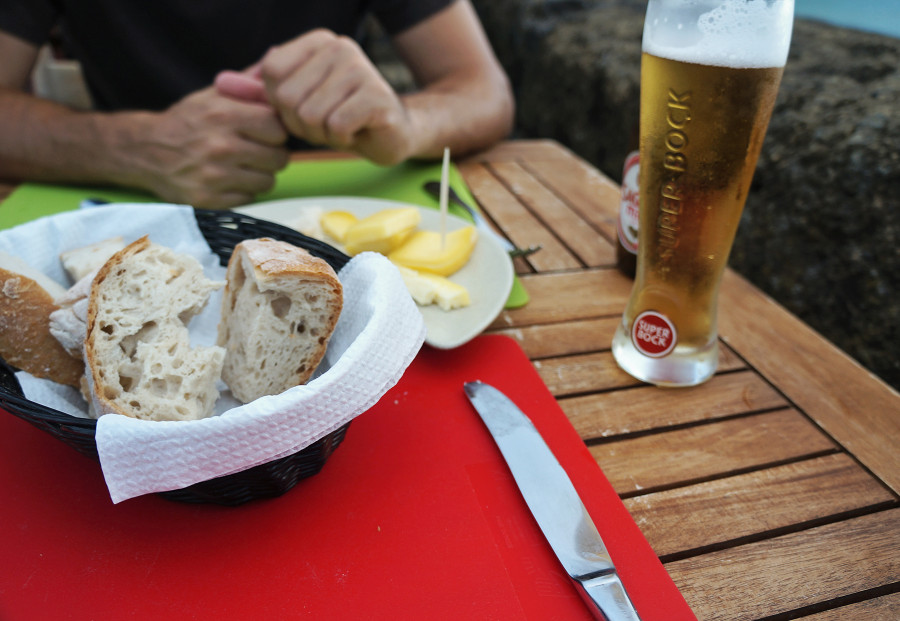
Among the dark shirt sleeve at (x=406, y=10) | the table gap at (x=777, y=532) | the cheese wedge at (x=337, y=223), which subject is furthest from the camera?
the dark shirt sleeve at (x=406, y=10)

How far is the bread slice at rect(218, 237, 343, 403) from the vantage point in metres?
0.65

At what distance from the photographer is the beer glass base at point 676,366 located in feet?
2.68

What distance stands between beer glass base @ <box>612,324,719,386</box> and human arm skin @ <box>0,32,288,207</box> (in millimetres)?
895

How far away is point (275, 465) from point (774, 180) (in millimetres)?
1583

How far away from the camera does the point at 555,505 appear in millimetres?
606

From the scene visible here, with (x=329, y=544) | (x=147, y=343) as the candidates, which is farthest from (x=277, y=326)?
(x=329, y=544)

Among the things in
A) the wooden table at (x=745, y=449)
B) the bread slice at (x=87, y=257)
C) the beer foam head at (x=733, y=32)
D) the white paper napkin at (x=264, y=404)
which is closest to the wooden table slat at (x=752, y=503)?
the wooden table at (x=745, y=449)

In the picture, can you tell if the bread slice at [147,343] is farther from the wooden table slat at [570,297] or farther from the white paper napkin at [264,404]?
the wooden table slat at [570,297]

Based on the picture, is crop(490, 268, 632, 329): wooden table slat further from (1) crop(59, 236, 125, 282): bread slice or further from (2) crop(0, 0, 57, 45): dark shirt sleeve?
(2) crop(0, 0, 57, 45): dark shirt sleeve

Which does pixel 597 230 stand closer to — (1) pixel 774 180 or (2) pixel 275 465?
(1) pixel 774 180

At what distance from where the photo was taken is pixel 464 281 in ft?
3.23

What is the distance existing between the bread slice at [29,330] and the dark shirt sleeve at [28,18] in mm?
1165

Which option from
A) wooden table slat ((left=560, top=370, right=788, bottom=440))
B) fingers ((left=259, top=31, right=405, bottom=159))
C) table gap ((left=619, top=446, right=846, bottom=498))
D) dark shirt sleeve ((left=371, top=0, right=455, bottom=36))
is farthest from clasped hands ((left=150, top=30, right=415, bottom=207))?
table gap ((left=619, top=446, right=846, bottom=498))

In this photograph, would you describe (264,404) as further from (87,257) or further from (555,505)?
(87,257)
